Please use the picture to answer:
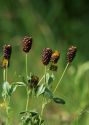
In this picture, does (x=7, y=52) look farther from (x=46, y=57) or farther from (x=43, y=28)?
(x=43, y=28)

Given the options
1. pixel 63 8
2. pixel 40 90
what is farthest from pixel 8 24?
pixel 40 90

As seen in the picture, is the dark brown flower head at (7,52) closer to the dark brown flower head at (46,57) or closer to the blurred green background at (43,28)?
the dark brown flower head at (46,57)

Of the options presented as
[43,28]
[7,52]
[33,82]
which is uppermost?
[43,28]

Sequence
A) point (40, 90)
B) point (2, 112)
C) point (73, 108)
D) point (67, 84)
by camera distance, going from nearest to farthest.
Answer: point (40, 90)
point (2, 112)
point (73, 108)
point (67, 84)

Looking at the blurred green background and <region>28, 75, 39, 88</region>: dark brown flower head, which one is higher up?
the blurred green background

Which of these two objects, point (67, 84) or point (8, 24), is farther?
point (8, 24)

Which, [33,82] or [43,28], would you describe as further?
[43,28]

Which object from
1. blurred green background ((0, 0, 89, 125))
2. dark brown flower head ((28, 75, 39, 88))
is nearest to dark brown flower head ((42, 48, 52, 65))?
dark brown flower head ((28, 75, 39, 88))

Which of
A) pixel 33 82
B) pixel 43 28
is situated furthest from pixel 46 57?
pixel 43 28

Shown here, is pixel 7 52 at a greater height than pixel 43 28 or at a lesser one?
lesser

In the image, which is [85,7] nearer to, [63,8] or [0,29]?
[63,8]

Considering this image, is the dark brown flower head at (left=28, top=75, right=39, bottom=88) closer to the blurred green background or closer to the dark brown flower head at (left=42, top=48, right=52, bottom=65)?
the dark brown flower head at (left=42, top=48, right=52, bottom=65)
